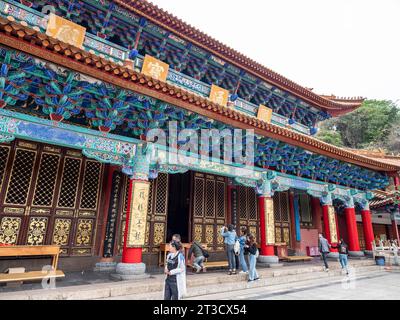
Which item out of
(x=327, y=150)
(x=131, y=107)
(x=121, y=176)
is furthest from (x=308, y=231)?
(x=131, y=107)

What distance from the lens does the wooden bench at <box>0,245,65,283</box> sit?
4469mm

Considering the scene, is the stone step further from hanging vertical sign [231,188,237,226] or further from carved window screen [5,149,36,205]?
carved window screen [5,149,36,205]

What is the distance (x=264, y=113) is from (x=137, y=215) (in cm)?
696

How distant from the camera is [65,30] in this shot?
6355mm

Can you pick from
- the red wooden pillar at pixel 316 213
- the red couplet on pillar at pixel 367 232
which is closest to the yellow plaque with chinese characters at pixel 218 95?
the red wooden pillar at pixel 316 213

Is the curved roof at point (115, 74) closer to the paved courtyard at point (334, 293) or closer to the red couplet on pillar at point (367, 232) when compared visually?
the paved courtyard at point (334, 293)

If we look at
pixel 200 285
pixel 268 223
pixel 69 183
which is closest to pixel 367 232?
pixel 268 223

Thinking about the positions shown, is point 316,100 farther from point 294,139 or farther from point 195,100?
point 195,100

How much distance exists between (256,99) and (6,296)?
374 inches

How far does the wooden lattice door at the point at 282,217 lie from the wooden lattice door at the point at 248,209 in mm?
1024

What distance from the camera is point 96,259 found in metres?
6.33

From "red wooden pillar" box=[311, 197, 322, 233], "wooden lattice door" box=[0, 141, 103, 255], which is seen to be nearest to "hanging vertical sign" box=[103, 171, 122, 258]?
"wooden lattice door" box=[0, 141, 103, 255]

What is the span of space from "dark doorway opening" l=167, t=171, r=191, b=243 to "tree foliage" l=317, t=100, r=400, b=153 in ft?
86.0

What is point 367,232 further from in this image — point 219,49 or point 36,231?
point 36,231
